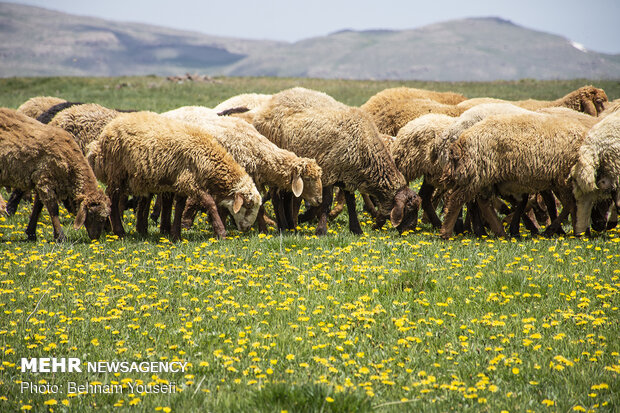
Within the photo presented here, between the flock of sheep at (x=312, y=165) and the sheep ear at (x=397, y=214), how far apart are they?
0.06 feet

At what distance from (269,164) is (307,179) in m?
0.69

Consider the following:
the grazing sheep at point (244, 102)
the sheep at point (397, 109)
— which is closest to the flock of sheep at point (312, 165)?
the sheep at point (397, 109)

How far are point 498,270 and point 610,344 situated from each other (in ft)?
6.38

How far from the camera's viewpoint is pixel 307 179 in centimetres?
1030

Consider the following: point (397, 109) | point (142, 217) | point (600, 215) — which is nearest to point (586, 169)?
point (600, 215)

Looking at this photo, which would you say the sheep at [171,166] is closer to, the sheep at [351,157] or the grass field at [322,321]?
the grass field at [322,321]

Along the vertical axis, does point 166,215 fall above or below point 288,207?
below

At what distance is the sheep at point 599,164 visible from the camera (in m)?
8.82

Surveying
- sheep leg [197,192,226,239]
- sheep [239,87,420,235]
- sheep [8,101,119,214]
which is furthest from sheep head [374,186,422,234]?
sheep [8,101,119,214]

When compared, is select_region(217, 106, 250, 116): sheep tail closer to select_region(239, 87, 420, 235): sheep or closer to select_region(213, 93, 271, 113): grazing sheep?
select_region(213, 93, 271, 113): grazing sheep

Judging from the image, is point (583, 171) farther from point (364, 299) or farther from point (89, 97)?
point (89, 97)

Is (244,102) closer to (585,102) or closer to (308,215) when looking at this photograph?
(308,215)

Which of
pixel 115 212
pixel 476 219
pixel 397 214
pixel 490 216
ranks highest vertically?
pixel 490 216

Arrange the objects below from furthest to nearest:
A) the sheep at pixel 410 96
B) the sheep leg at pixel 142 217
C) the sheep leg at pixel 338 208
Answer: the sheep at pixel 410 96, the sheep leg at pixel 338 208, the sheep leg at pixel 142 217
